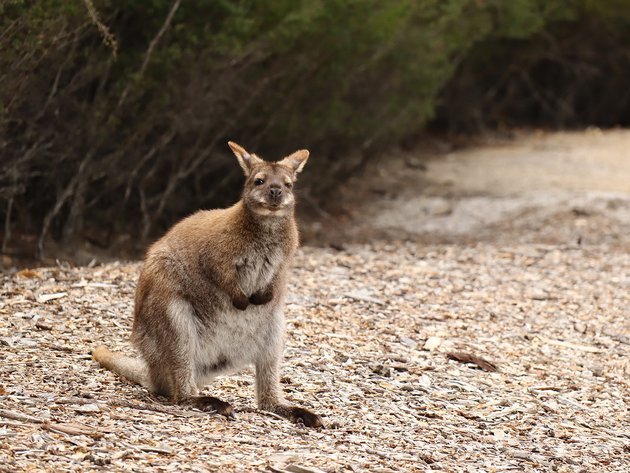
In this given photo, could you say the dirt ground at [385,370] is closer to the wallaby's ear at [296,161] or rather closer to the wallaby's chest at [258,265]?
the wallaby's chest at [258,265]

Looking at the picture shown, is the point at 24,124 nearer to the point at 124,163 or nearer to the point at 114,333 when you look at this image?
the point at 124,163

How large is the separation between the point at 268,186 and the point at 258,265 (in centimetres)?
40

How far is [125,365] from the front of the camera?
17.9 feet

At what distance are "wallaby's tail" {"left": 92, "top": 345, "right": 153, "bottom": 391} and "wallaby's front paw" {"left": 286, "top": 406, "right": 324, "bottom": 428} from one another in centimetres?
68

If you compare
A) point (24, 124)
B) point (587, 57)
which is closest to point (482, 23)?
point (587, 57)

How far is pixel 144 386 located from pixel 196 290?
0.57m

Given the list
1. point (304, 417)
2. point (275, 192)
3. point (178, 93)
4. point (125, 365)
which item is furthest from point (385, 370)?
point (178, 93)

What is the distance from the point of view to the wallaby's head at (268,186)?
211 inches

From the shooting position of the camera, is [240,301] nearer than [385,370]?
Yes

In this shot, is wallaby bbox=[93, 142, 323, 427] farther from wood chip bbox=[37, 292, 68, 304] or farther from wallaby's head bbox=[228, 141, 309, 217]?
wood chip bbox=[37, 292, 68, 304]

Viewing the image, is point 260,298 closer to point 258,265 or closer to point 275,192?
point 258,265

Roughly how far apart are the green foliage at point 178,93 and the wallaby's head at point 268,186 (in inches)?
81.8

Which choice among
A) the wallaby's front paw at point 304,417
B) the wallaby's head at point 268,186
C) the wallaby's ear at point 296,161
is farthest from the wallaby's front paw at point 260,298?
the wallaby's ear at point 296,161

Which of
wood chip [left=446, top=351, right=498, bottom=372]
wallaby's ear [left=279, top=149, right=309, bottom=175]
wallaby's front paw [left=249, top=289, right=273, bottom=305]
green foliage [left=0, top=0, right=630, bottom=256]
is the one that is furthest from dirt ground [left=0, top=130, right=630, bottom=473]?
green foliage [left=0, top=0, right=630, bottom=256]
